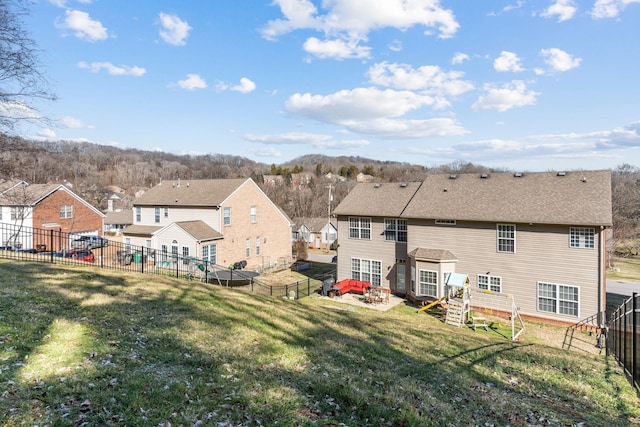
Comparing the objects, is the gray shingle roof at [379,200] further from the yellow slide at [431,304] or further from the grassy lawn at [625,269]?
the grassy lawn at [625,269]

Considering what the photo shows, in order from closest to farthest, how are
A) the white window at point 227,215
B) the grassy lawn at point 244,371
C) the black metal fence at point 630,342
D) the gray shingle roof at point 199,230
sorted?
1. the grassy lawn at point 244,371
2. the black metal fence at point 630,342
3. the gray shingle roof at point 199,230
4. the white window at point 227,215

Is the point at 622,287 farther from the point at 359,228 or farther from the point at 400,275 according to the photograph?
the point at 359,228

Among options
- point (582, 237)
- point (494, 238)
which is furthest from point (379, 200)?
point (582, 237)

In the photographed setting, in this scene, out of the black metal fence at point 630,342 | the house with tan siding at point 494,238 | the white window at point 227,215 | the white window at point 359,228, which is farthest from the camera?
the white window at point 227,215

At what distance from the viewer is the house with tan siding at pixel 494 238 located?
61.5ft

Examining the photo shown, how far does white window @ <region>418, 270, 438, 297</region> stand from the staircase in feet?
6.37

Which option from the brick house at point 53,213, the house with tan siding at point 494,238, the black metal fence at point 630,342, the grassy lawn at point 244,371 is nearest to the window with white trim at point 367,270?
the house with tan siding at point 494,238

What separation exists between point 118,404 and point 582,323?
21.4 m

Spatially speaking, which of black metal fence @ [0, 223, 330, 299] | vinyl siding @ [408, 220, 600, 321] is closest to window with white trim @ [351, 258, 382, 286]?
black metal fence @ [0, 223, 330, 299]

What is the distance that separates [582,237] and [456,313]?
7450 millimetres

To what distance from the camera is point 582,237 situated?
1861 centimetres

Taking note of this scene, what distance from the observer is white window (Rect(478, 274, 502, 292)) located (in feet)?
68.6

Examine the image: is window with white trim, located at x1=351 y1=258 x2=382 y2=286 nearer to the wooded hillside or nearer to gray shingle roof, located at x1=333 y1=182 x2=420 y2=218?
gray shingle roof, located at x1=333 y1=182 x2=420 y2=218

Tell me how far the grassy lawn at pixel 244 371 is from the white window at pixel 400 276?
11.9 m
